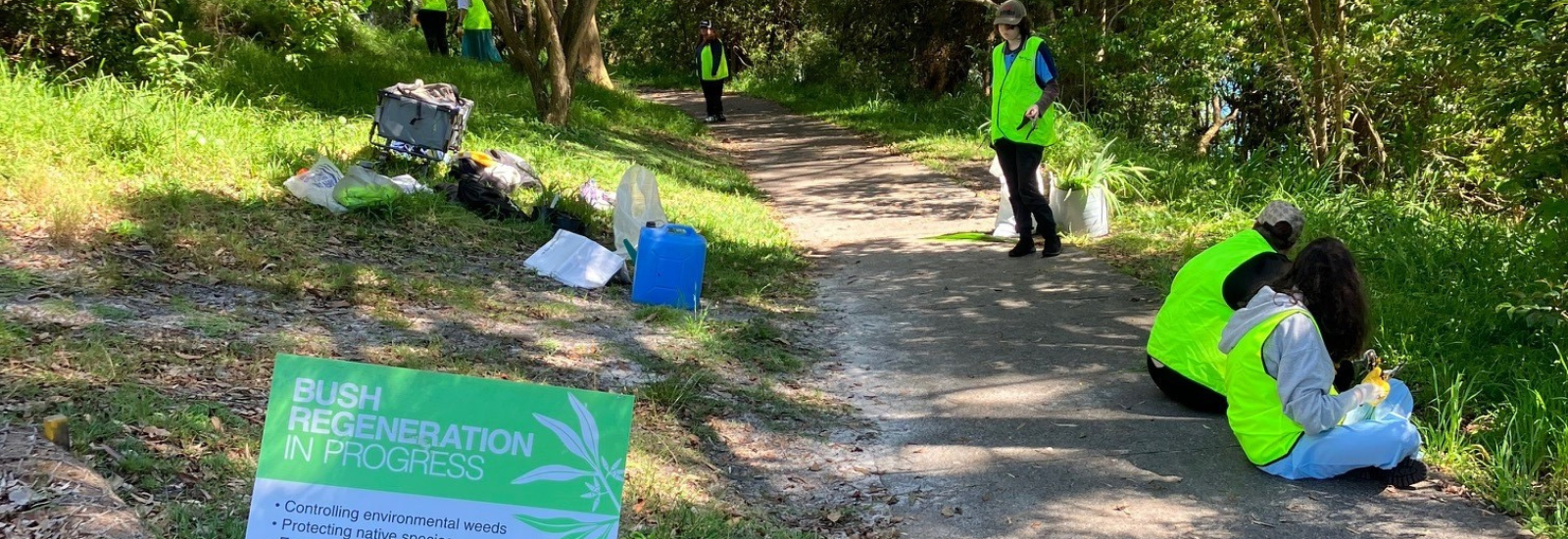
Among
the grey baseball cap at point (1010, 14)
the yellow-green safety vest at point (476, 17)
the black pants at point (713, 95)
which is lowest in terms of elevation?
the black pants at point (713, 95)

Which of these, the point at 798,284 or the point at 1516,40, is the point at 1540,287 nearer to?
the point at 1516,40

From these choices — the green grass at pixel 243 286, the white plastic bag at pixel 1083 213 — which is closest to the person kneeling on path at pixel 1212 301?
the green grass at pixel 243 286

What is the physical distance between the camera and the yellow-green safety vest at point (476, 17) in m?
19.0

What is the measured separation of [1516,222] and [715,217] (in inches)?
225

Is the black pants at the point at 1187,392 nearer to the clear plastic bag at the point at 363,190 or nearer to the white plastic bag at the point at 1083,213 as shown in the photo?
the white plastic bag at the point at 1083,213

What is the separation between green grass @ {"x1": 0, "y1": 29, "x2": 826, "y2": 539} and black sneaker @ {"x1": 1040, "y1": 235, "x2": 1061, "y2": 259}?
170cm

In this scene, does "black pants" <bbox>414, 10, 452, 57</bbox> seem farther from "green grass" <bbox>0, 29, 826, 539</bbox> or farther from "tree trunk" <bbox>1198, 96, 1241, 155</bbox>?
"tree trunk" <bbox>1198, 96, 1241, 155</bbox>

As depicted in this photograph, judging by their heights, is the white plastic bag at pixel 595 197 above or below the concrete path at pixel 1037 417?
above

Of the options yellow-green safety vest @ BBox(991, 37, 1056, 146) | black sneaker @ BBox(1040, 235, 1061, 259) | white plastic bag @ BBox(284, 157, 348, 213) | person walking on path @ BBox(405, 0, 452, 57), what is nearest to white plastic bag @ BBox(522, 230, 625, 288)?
white plastic bag @ BBox(284, 157, 348, 213)

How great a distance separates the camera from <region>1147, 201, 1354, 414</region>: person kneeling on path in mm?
5121

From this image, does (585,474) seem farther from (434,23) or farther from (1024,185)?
(434,23)

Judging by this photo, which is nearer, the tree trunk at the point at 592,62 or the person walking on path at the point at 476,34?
the person walking on path at the point at 476,34

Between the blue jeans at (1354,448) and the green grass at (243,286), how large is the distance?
195cm

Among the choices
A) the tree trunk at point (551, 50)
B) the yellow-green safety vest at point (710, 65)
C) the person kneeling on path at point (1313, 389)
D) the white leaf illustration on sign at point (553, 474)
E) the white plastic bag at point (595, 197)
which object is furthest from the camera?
the yellow-green safety vest at point (710, 65)
